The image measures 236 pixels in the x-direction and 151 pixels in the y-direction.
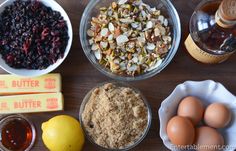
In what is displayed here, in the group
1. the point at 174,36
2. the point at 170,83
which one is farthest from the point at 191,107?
the point at 174,36

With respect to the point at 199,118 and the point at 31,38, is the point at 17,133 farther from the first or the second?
the point at 199,118

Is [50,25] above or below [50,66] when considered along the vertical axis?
above

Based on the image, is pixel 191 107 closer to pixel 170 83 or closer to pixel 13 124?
pixel 170 83

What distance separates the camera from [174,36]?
116 cm

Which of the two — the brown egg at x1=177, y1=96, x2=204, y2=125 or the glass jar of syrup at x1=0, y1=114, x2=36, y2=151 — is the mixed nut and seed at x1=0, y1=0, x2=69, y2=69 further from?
the brown egg at x1=177, y1=96, x2=204, y2=125

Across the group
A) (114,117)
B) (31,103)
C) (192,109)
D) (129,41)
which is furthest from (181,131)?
(31,103)

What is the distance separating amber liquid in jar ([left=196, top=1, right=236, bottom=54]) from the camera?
3.33ft

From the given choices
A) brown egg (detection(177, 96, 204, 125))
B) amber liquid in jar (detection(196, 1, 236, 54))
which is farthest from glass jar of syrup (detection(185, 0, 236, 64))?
brown egg (detection(177, 96, 204, 125))

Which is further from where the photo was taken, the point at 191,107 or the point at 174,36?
the point at 174,36

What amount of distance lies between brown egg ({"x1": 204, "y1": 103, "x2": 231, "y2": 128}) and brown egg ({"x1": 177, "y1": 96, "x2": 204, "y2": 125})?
0.02 meters

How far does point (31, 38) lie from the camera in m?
1.08

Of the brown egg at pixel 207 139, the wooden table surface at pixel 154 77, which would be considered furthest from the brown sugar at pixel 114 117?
the brown egg at pixel 207 139

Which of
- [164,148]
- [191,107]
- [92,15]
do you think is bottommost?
[164,148]

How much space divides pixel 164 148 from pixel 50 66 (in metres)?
0.40
